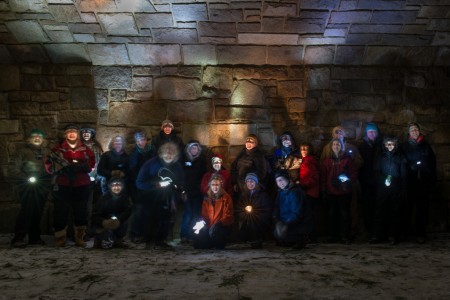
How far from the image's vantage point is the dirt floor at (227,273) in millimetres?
2346

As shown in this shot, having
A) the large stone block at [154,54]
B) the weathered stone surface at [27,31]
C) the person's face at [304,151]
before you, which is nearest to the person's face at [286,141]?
the person's face at [304,151]

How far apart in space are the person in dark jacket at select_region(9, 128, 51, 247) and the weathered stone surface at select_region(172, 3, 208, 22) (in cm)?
240

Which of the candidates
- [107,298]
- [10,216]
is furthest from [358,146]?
[10,216]

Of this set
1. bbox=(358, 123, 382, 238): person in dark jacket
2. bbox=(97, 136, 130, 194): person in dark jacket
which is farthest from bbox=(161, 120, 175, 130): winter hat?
bbox=(358, 123, 382, 238): person in dark jacket

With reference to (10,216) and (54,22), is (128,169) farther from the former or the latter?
(54,22)

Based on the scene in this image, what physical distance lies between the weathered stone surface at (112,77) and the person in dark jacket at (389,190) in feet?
12.3

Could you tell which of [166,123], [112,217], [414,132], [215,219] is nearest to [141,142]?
[166,123]

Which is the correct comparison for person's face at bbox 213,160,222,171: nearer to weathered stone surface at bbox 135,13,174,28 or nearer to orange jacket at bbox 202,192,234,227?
orange jacket at bbox 202,192,234,227

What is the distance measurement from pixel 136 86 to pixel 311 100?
8.75ft

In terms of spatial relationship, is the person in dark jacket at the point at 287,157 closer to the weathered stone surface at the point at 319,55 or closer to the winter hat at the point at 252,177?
the winter hat at the point at 252,177

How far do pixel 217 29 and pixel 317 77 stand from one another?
5.54 ft

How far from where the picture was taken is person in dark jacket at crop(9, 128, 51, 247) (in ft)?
13.8

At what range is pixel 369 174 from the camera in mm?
4793

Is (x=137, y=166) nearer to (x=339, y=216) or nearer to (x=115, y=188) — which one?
(x=115, y=188)
